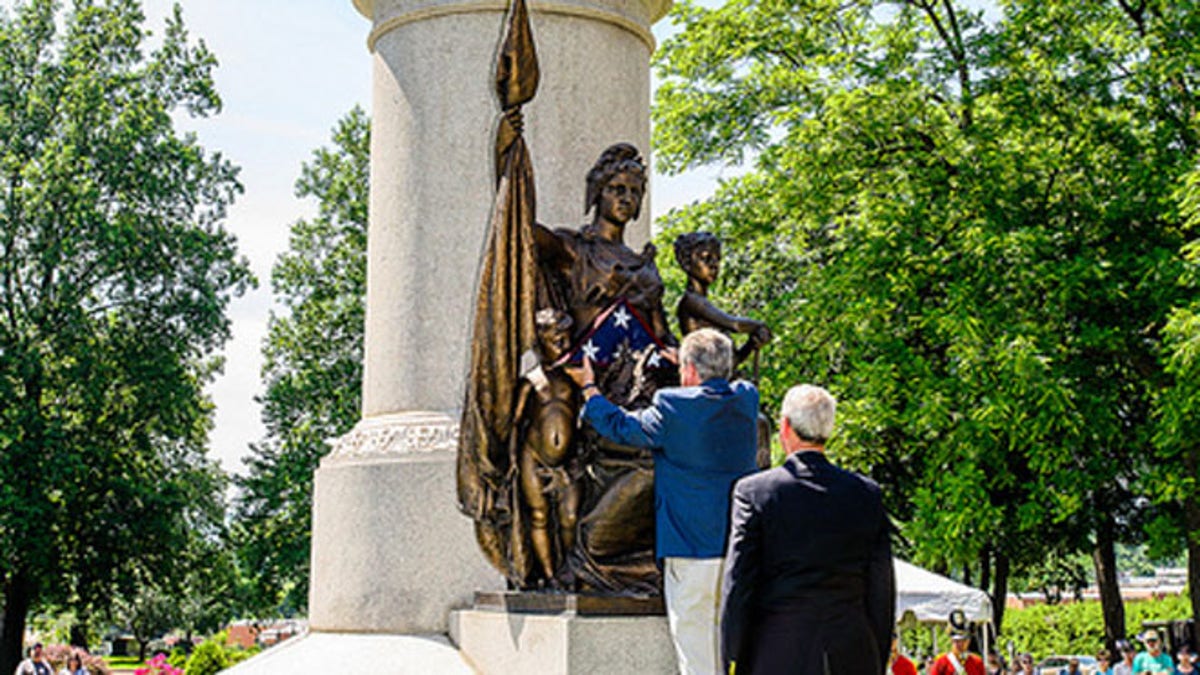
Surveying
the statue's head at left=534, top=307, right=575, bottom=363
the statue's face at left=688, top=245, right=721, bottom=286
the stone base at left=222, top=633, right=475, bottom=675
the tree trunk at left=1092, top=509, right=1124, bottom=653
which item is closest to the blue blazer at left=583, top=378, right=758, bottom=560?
the statue's head at left=534, top=307, right=575, bottom=363

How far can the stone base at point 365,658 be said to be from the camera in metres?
6.81

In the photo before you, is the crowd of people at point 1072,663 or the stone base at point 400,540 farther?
the crowd of people at point 1072,663

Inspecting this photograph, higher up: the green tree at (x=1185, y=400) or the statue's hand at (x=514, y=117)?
the statue's hand at (x=514, y=117)

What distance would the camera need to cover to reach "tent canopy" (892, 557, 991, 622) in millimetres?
→ 17406

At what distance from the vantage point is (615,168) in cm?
648

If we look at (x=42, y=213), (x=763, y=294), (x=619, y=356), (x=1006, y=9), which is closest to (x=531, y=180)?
(x=619, y=356)

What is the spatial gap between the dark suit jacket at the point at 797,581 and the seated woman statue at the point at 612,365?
194 cm

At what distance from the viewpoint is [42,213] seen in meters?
27.9

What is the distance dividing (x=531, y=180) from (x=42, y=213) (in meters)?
24.5

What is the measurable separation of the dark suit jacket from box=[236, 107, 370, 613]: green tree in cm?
2920

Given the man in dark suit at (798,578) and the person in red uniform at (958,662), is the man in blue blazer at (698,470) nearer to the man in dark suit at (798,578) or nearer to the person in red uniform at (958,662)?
the man in dark suit at (798,578)

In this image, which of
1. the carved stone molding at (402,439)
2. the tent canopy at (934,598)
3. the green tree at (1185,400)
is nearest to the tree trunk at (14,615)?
the tent canopy at (934,598)

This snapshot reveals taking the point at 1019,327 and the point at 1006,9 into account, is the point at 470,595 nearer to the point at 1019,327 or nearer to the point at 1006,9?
the point at 1019,327

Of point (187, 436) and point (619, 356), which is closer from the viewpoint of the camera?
point (619, 356)
